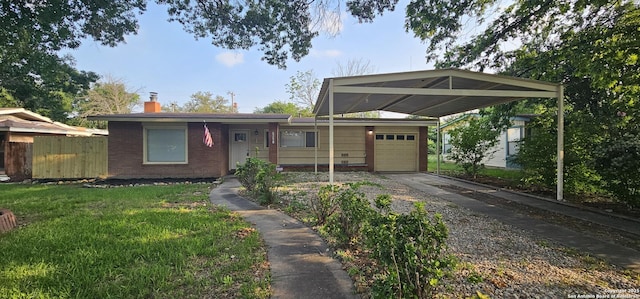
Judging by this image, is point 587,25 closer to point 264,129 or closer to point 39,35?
point 264,129

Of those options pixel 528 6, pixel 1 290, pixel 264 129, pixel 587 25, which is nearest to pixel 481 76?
pixel 528 6

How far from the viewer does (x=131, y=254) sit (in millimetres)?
3301

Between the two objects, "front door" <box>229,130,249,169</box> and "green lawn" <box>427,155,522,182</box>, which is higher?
"front door" <box>229,130,249,169</box>

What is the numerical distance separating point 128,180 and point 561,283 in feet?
40.0

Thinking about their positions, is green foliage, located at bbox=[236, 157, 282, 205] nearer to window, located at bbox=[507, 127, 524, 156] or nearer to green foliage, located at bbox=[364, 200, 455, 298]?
green foliage, located at bbox=[364, 200, 455, 298]

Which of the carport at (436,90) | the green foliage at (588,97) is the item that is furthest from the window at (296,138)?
the green foliage at (588,97)

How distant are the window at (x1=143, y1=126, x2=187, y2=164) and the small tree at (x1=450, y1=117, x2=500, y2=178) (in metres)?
11.2

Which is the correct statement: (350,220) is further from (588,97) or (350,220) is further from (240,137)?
(240,137)

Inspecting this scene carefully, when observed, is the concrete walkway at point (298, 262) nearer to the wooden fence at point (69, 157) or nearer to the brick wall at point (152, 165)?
the brick wall at point (152, 165)

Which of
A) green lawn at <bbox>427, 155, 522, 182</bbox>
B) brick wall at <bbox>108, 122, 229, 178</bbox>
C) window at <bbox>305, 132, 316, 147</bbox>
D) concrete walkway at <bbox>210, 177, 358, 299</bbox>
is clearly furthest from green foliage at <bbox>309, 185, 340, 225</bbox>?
window at <bbox>305, 132, 316, 147</bbox>

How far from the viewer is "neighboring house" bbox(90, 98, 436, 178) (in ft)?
34.3

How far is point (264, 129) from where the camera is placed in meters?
12.9

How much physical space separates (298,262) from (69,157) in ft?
40.1

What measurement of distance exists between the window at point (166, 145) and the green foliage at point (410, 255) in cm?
1049
